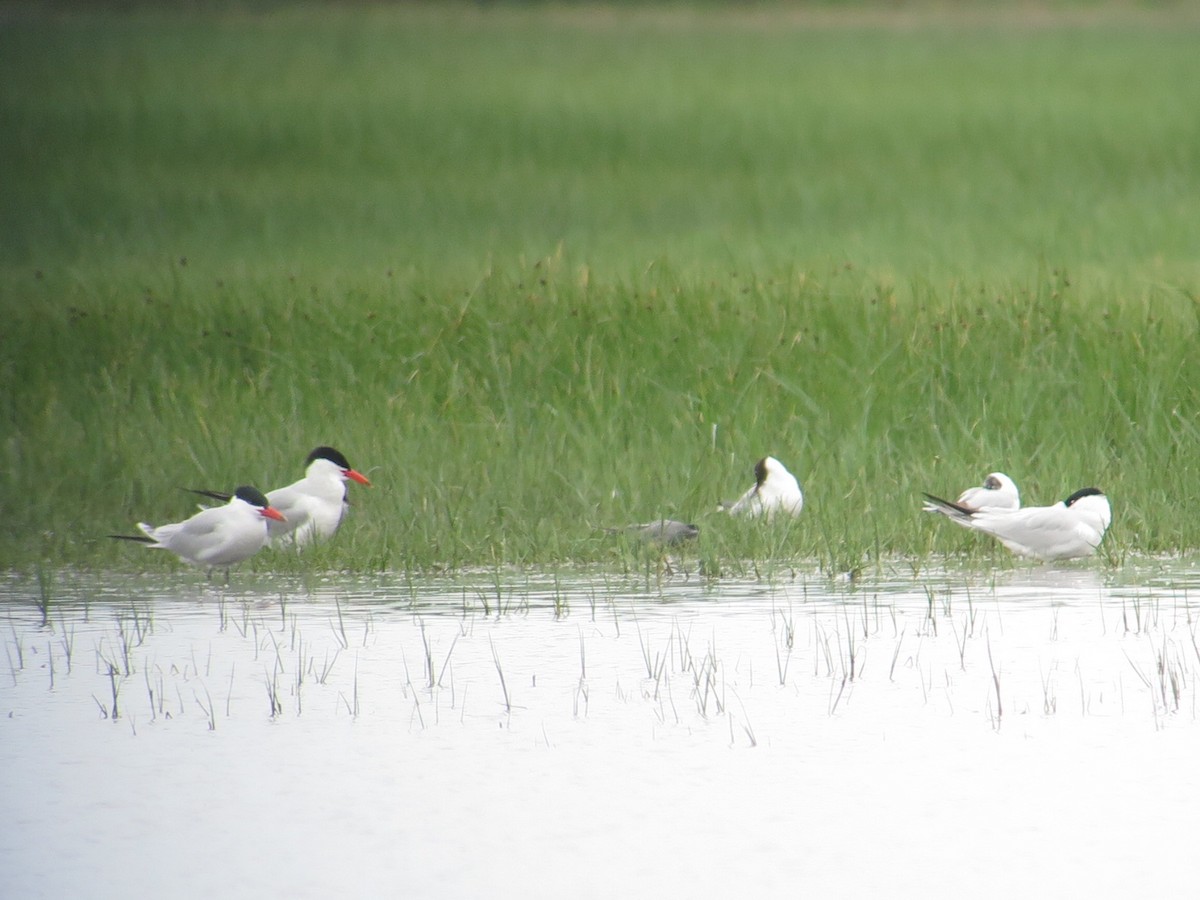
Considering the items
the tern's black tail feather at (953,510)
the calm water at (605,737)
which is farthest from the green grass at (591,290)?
the calm water at (605,737)

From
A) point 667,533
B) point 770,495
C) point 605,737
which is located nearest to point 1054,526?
point 770,495

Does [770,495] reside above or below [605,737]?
above

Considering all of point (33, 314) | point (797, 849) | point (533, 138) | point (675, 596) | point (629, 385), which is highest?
point (533, 138)

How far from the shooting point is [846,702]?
524cm

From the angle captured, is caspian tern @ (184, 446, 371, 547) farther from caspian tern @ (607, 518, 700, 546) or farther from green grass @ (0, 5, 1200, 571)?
caspian tern @ (607, 518, 700, 546)

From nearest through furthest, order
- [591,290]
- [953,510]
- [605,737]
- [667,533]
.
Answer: [605,737], [667,533], [953,510], [591,290]

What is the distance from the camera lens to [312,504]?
24.8 ft

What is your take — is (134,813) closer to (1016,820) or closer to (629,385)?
(1016,820)

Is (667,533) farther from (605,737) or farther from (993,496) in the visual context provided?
(605,737)

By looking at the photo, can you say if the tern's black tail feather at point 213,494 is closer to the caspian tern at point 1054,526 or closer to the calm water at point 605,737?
the calm water at point 605,737

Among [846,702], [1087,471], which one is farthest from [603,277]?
[846,702]

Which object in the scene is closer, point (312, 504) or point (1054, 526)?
point (1054, 526)

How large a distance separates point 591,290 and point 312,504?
4336mm

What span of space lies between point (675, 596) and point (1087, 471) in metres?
2.69
